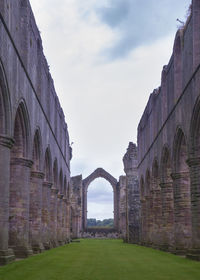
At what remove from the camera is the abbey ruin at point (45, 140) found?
40.9 ft

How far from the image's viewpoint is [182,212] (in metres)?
18.1

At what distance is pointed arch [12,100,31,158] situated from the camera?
603 inches

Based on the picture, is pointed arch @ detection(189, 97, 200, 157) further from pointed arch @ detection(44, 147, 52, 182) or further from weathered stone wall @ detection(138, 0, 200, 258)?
pointed arch @ detection(44, 147, 52, 182)

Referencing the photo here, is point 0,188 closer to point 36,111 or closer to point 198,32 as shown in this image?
point 36,111

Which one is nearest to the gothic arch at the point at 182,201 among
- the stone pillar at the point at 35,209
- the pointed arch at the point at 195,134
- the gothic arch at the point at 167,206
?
the pointed arch at the point at 195,134

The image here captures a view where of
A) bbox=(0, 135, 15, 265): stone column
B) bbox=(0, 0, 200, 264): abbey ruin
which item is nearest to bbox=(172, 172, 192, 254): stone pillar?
bbox=(0, 0, 200, 264): abbey ruin

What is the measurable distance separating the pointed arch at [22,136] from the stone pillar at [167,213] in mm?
7929

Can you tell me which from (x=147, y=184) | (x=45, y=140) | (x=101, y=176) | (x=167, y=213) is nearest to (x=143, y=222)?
(x=147, y=184)

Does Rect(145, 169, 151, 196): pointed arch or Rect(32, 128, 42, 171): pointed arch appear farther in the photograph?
Rect(145, 169, 151, 196): pointed arch

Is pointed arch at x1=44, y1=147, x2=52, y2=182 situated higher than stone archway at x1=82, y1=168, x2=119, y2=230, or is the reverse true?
stone archway at x1=82, y1=168, x2=119, y2=230

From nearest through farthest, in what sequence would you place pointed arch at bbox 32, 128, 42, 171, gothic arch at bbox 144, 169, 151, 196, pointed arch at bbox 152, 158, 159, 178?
pointed arch at bbox 32, 128, 42, 171
pointed arch at bbox 152, 158, 159, 178
gothic arch at bbox 144, 169, 151, 196

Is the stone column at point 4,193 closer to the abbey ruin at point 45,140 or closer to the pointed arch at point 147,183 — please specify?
the abbey ruin at point 45,140

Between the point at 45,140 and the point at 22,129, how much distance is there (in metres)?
5.65

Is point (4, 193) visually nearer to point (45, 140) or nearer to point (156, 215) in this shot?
point (45, 140)
